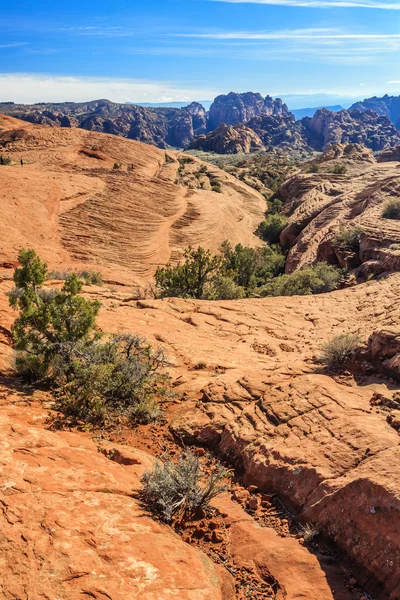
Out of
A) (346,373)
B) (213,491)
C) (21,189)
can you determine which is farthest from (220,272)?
(21,189)

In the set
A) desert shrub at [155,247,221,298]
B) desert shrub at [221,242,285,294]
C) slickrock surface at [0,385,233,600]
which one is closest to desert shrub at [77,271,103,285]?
desert shrub at [155,247,221,298]

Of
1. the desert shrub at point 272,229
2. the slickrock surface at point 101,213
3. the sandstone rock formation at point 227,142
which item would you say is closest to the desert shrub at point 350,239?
the slickrock surface at point 101,213

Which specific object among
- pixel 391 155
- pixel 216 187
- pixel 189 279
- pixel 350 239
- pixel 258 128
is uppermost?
pixel 258 128

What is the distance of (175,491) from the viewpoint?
15.8 feet

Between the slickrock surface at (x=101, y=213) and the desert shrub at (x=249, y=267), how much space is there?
5.40 meters

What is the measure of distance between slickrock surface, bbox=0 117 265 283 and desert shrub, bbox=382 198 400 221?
13.1 metres

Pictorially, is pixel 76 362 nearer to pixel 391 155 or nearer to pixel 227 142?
pixel 391 155

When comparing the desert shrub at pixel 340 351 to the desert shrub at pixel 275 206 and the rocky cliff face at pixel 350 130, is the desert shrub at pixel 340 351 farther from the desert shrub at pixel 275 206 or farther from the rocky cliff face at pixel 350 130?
the rocky cliff face at pixel 350 130

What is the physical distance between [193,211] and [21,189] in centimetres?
1406

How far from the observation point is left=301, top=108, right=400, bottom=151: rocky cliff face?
150575 millimetres

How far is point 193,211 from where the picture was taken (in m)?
36.4

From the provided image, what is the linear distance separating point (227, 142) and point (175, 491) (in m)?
118

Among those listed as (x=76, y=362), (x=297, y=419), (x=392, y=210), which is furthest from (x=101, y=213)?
(x=297, y=419)

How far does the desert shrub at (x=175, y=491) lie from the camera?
15.4 feet
